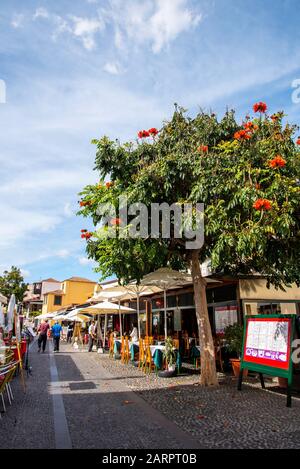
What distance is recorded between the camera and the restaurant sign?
6949mm

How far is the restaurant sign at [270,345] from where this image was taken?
695 cm

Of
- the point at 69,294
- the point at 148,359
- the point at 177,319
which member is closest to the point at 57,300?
the point at 69,294

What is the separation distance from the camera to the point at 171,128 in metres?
9.16

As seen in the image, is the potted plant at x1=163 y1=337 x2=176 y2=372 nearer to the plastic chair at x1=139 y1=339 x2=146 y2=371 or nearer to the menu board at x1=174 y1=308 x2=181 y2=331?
the plastic chair at x1=139 y1=339 x2=146 y2=371

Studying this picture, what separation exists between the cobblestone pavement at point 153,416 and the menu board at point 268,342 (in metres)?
0.81

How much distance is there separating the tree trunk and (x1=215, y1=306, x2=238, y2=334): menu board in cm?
381

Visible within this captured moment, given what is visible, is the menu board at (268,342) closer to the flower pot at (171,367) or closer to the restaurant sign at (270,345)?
the restaurant sign at (270,345)

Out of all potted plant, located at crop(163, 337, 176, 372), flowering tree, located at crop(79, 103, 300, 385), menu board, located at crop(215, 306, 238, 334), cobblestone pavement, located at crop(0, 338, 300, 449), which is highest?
flowering tree, located at crop(79, 103, 300, 385)

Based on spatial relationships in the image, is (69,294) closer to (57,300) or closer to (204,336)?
(57,300)

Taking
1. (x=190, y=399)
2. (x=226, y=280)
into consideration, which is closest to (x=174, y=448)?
(x=190, y=399)

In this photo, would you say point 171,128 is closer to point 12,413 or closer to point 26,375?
point 12,413

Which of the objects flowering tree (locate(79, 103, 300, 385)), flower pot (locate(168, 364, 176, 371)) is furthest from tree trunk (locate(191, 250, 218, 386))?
flower pot (locate(168, 364, 176, 371))

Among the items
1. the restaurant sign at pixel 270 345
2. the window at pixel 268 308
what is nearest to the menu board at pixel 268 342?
the restaurant sign at pixel 270 345
